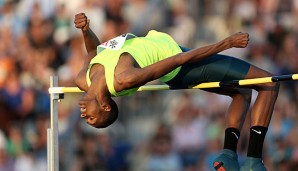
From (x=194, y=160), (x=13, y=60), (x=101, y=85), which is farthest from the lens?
(x=13, y=60)

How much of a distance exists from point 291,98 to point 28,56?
370 cm

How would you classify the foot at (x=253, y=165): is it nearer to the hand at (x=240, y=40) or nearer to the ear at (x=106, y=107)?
the hand at (x=240, y=40)

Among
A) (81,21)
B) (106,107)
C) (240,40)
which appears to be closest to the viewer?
(240,40)

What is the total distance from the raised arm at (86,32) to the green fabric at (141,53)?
0.40 metres

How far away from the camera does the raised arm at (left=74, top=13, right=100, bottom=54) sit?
903cm

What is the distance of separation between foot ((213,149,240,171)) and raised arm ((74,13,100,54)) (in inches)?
63.4

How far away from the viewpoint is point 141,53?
27.9 feet

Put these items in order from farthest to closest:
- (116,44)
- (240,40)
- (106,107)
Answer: (116,44) → (106,107) → (240,40)

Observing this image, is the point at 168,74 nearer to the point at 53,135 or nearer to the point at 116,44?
the point at 116,44

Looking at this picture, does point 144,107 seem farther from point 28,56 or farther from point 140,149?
point 28,56

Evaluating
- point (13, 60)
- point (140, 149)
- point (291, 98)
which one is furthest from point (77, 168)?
point (291, 98)

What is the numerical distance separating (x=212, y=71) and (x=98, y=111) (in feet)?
3.54

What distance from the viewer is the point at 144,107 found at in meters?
13.0

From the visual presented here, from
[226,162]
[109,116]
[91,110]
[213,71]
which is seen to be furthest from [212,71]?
[91,110]
